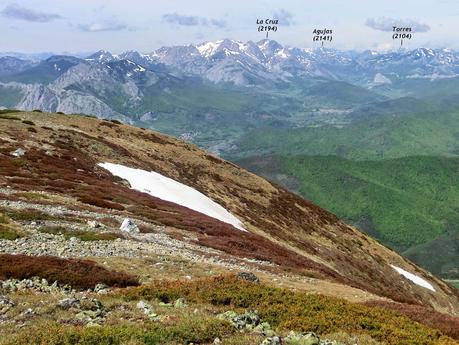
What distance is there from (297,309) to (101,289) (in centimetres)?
928

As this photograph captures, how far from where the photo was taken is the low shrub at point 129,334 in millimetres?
13008

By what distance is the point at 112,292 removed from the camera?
20.5m

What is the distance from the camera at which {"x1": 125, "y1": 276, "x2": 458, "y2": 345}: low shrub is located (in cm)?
1797

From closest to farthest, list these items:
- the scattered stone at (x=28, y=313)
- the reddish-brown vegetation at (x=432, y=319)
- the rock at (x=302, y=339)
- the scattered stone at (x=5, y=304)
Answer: the rock at (x=302, y=339)
the scattered stone at (x=28, y=313)
the scattered stone at (x=5, y=304)
the reddish-brown vegetation at (x=432, y=319)

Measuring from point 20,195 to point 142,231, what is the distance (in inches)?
448

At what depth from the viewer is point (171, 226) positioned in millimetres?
44875

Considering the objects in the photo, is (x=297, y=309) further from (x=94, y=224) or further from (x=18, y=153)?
(x=18, y=153)

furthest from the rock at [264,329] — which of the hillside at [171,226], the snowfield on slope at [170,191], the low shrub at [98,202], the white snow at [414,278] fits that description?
the white snow at [414,278]

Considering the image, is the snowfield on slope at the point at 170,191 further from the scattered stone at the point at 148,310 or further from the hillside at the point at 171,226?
the scattered stone at the point at 148,310

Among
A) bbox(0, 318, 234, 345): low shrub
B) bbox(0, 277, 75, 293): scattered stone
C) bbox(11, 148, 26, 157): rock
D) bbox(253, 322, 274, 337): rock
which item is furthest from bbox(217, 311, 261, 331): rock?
bbox(11, 148, 26, 157): rock

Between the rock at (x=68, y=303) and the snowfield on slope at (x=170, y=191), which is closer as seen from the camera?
the rock at (x=68, y=303)

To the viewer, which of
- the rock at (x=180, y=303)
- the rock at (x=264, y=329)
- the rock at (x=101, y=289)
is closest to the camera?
the rock at (x=264, y=329)

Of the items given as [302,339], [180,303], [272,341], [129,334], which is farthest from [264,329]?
[129,334]

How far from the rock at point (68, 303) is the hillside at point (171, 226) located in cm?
343
